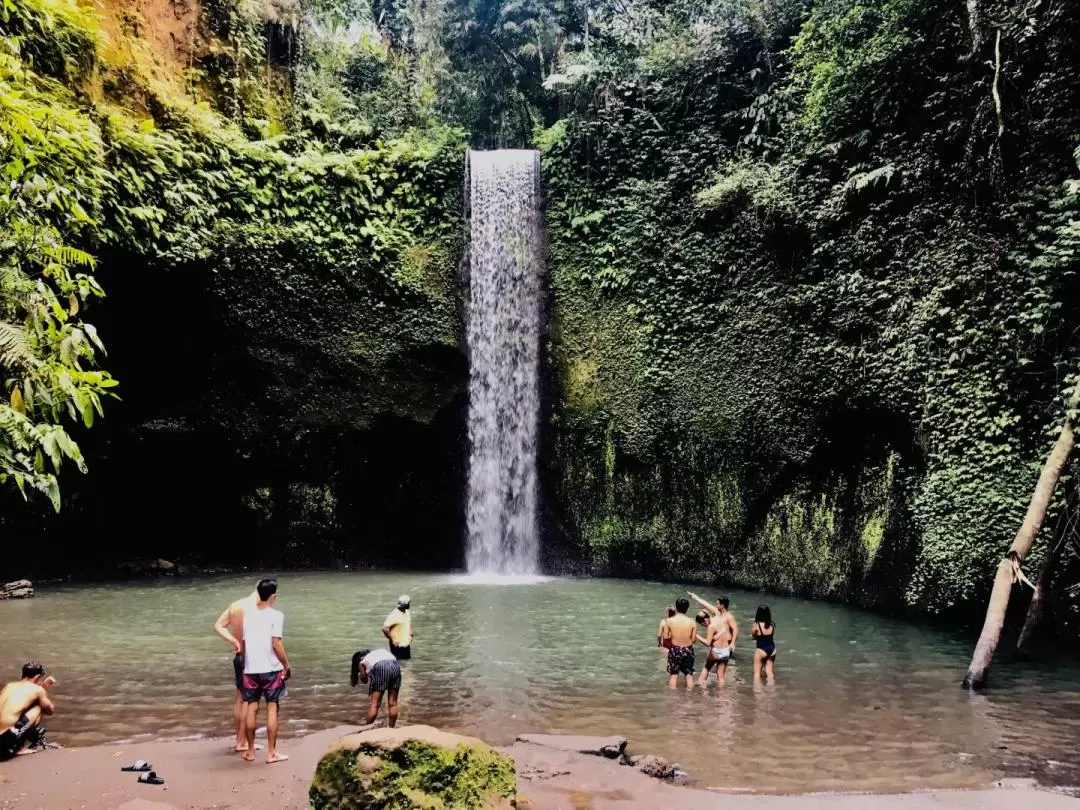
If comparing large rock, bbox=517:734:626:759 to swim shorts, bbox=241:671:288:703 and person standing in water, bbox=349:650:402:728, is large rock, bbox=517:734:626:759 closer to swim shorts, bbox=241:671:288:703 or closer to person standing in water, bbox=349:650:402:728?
person standing in water, bbox=349:650:402:728

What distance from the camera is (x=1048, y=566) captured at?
322 inches

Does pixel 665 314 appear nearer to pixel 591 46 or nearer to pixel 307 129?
pixel 591 46

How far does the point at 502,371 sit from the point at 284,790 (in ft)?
42.1

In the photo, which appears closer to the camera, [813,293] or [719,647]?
[719,647]

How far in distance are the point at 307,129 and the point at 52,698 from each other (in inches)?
548

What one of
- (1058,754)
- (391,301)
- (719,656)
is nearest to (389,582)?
(391,301)

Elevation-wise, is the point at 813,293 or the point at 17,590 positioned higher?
the point at 813,293

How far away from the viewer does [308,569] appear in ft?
55.8

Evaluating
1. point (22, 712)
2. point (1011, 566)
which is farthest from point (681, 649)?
point (22, 712)

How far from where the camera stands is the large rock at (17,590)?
1276 cm

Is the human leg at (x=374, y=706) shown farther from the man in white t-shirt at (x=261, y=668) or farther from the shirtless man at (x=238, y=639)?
the shirtless man at (x=238, y=639)

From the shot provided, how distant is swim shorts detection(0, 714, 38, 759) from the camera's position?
520 cm

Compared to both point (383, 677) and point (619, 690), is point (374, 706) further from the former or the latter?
point (619, 690)

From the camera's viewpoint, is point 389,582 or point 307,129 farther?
point 307,129
